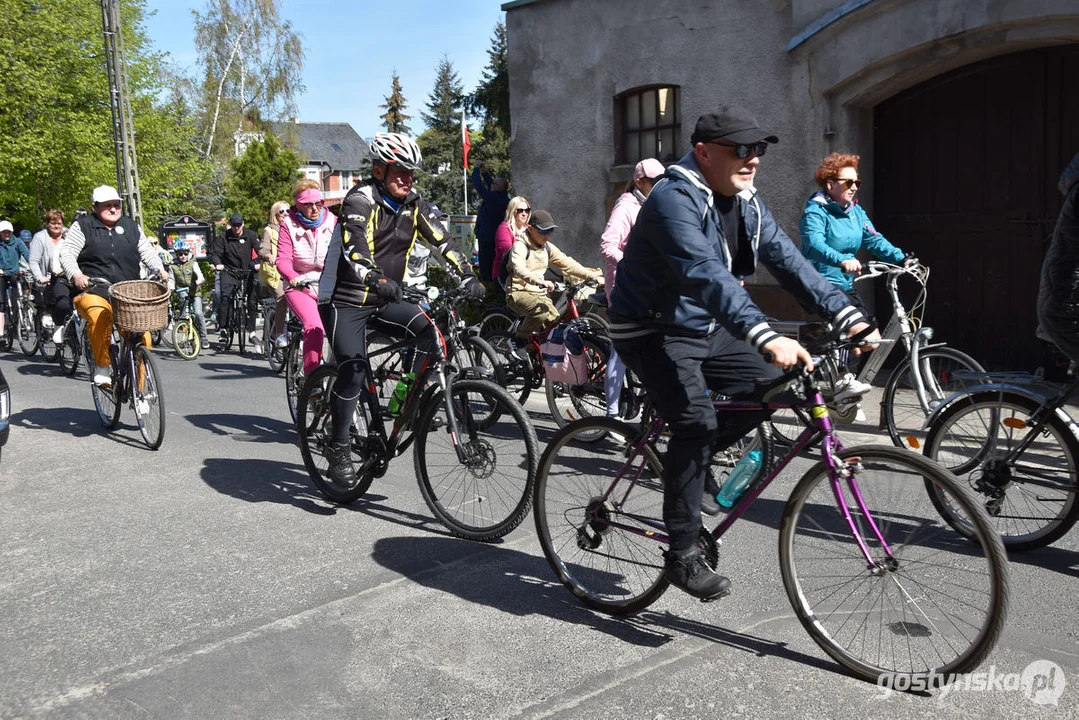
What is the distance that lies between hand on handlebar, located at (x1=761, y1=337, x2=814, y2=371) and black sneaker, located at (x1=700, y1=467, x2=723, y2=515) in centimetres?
69

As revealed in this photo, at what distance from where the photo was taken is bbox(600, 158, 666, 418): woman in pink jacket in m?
7.16

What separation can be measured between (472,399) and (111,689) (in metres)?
2.05

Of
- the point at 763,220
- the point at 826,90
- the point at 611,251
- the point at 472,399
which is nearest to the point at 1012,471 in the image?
the point at 763,220

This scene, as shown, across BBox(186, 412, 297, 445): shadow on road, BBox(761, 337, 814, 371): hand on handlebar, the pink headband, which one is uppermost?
the pink headband

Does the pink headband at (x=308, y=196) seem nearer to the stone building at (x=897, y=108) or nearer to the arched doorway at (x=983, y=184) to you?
the stone building at (x=897, y=108)

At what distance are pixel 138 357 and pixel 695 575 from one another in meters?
5.39

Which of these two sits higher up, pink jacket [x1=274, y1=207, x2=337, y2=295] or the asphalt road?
pink jacket [x1=274, y1=207, x2=337, y2=295]

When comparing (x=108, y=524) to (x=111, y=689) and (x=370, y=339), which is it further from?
(x=111, y=689)

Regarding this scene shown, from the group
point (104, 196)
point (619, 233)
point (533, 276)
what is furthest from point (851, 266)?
point (104, 196)

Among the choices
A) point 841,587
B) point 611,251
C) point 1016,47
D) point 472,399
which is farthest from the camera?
point 1016,47

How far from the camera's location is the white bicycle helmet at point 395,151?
550 centimetres

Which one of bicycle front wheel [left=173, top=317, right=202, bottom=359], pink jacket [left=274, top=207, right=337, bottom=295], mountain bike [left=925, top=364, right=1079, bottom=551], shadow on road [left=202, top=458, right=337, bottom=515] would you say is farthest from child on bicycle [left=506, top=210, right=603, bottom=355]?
bicycle front wheel [left=173, top=317, right=202, bottom=359]

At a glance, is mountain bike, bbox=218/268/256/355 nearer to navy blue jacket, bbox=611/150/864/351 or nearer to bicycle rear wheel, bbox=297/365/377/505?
bicycle rear wheel, bbox=297/365/377/505

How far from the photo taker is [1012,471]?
184 inches
